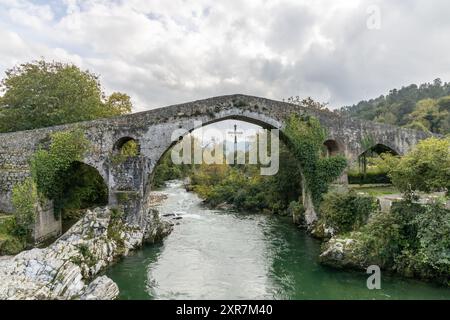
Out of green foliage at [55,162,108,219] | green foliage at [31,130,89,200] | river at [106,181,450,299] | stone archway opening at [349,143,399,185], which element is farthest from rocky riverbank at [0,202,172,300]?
stone archway opening at [349,143,399,185]

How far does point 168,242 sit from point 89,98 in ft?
34.7

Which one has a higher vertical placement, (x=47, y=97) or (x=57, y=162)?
(x=47, y=97)

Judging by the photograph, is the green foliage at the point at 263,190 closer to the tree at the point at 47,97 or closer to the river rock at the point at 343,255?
the river rock at the point at 343,255

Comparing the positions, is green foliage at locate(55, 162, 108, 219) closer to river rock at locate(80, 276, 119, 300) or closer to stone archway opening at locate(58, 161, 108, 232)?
stone archway opening at locate(58, 161, 108, 232)

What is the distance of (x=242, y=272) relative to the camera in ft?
40.4

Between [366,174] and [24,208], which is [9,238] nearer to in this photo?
[24,208]

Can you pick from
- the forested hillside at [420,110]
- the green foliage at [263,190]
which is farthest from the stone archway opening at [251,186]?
the forested hillside at [420,110]

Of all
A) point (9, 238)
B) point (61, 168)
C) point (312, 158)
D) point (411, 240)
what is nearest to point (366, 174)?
point (312, 158)

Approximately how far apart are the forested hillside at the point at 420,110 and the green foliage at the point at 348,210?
24.5m

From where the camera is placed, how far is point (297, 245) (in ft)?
50.6

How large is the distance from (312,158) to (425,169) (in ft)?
23.0

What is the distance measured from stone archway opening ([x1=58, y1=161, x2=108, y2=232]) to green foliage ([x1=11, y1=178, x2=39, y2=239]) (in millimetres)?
1843

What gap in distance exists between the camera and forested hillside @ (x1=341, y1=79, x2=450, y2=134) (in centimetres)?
4075
